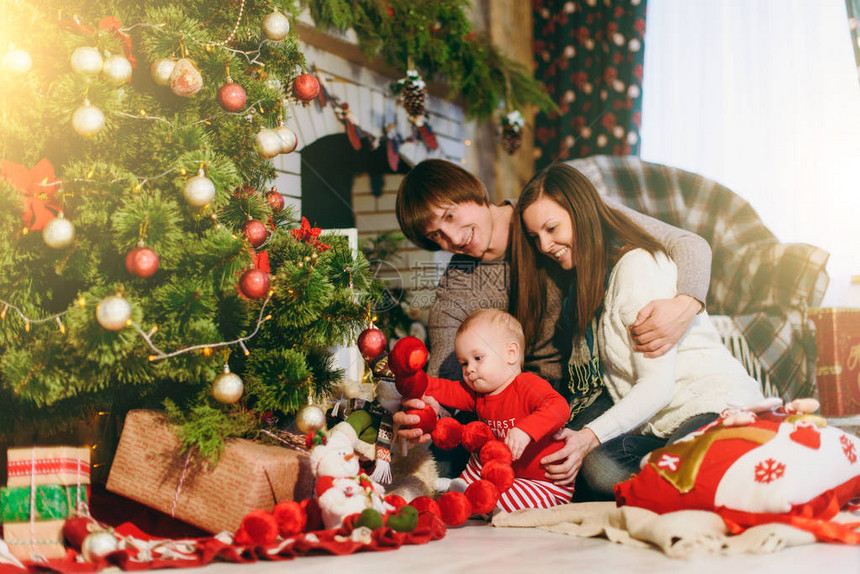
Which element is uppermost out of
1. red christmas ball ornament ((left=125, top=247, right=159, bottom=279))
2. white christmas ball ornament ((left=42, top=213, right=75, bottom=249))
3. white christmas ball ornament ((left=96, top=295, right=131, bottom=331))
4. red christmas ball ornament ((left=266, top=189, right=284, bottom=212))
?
red christmas ball ornament ((left=266, top=189, right=284, bottom=212))

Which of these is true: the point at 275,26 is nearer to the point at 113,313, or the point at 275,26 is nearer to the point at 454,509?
the point at 113,313

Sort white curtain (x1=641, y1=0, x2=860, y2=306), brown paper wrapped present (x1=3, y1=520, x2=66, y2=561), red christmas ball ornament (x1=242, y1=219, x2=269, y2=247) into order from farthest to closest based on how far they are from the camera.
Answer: white curtain (x1=641, y1=0, x2=860, y2=306) < red christmas ball ornament (x1=242, y1=219, x2=269, y2=247) < brown paper wrapped present (x1=3, y1=520, x2=66, y2=561)

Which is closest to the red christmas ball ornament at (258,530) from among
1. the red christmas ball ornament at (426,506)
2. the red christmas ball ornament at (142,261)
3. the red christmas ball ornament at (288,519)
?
the red christmas ball ornament at (288,519)

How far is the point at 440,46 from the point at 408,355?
105 centimetres

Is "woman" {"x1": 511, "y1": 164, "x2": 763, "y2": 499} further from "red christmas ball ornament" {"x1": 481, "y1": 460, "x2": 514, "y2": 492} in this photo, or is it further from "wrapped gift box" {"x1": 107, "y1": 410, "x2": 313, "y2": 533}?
"wrapped gift box" {"x1": 107, "y1": 410, "x2": 313, "y2": 533}

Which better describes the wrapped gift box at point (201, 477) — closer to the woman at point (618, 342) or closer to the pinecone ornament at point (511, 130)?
the woman at point (618, 342)

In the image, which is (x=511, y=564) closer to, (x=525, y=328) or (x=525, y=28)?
(x=525, y=328)

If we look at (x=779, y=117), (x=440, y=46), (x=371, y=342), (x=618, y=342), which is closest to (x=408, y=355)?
(x=371, y=342)

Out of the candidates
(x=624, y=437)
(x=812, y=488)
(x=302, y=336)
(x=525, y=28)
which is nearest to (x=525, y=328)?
(x=624, y=437)

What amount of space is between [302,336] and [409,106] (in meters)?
0.80

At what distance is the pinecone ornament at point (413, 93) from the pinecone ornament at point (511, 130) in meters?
0.26

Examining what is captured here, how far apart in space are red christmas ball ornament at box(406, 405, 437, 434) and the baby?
125 mm

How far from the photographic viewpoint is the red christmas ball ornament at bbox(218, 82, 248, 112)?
1.07 metres

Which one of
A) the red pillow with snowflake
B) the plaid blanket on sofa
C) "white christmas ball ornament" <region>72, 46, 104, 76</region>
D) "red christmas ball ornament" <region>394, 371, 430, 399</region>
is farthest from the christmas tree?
the plaid blanket on sofa
